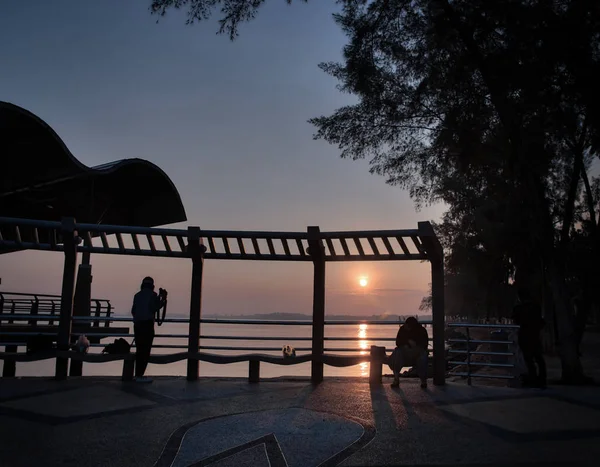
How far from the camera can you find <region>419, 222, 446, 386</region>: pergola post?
8.97 metres

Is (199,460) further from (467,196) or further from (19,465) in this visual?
(467,196)

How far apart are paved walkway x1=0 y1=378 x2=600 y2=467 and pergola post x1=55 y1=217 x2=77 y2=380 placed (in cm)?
72

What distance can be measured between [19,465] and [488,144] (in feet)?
38.0

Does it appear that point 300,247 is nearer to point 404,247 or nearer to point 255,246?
point 255,246

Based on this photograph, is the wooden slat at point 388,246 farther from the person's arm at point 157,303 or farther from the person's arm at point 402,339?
the person's arm at point 157,303

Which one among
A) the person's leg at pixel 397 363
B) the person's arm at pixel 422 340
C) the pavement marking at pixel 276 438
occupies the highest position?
the person's arm at pixel 422 340

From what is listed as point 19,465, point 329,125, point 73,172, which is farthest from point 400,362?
point 73,172

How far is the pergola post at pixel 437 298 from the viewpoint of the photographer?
353 inches

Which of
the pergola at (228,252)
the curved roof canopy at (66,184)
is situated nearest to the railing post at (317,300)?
the pergola at (228,252)

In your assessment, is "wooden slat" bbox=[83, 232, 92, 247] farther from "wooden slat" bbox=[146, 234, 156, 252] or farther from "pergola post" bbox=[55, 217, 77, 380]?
"wooden slat" bbox=[146, 234, 156, 252]

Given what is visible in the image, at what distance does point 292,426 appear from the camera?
19.6 ft

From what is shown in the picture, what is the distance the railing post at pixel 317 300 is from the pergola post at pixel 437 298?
180cm

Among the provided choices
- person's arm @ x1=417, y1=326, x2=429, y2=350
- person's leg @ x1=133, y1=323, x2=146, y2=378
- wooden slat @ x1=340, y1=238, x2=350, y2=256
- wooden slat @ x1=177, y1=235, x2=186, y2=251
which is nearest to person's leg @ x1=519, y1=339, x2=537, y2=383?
person's arm @ x1=417, y1=326, x2=429, y2=350

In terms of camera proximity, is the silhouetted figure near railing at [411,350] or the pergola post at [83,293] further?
the pergola post at [83,293]
